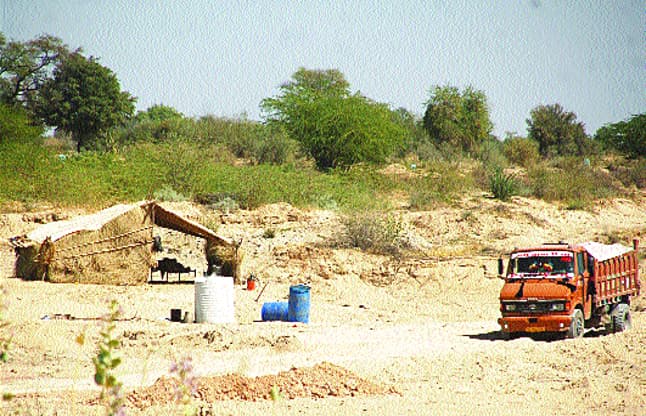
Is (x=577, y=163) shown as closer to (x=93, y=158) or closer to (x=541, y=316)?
(x=93, y=158)

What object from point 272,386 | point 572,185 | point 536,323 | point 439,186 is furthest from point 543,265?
point 572,185

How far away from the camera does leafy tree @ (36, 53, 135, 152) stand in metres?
49.1

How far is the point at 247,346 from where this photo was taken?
46.9 feet

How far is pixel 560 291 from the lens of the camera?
48.1 ft

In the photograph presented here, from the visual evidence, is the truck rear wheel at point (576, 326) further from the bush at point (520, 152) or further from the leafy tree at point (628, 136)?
the leafy tree at point (628, 136)

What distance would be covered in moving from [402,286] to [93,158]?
1460 centimetres

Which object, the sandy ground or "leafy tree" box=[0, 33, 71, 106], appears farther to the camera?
"leafy tree" box=[0, 33, 71, 106]

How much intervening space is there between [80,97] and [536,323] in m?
39.2

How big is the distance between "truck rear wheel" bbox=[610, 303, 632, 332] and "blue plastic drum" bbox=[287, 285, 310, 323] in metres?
5.89

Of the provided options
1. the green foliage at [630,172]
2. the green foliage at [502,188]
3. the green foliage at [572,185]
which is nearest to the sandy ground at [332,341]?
the green foliage at [502,188]

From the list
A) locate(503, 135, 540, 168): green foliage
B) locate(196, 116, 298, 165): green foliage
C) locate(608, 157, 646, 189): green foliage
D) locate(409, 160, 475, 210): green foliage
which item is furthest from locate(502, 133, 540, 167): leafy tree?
locate(196, 116, 298, 165): green foliage

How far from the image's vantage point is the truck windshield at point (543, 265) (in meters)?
15.1

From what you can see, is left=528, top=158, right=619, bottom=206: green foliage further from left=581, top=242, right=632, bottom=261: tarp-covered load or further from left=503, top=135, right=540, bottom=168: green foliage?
left=581, top=242, right=632, bottom=261: tarp-covered load

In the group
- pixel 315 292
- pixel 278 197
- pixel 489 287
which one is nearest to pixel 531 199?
pixel 278 197
